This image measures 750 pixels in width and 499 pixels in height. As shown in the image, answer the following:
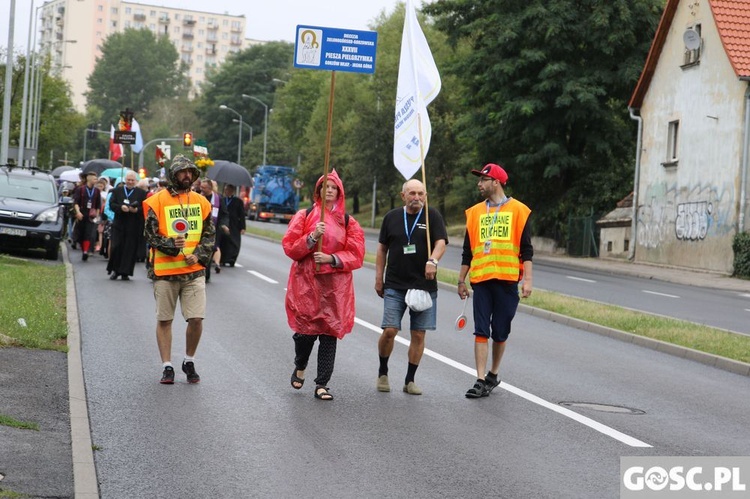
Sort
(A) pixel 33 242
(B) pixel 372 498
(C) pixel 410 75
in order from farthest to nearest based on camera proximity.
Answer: (A) pixel 33 242 < (C) pixel 410 75 < (B) pixel 372 498

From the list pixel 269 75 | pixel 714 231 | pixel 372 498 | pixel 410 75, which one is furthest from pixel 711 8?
pixel 269 75

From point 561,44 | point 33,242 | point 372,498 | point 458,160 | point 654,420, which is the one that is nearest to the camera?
point 372,498

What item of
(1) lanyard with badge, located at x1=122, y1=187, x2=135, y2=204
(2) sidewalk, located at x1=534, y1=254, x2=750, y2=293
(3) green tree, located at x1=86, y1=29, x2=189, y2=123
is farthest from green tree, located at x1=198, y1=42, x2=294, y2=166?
(1) lanyard with badge, located at x1=122, y1=187, x2=135, y2=204

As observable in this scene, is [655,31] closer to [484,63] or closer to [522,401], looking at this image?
[484,63]

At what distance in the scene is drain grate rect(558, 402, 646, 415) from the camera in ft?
32.5

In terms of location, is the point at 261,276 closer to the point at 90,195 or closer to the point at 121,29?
the point at 90,195

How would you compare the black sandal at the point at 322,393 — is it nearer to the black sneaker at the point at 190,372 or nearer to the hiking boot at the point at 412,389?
the hiking boot at the point at 412,389

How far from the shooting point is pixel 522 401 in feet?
33.5

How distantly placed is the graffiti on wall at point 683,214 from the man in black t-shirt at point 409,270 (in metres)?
26.7

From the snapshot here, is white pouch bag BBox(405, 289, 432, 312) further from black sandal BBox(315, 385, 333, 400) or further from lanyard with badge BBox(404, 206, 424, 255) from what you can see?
black sandal BBox(315, 385, 333, 400)

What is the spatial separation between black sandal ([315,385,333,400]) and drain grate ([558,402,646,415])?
1937 millimetres

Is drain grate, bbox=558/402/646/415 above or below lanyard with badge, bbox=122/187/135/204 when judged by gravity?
below

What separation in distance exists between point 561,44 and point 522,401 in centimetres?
3531

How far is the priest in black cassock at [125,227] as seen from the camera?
832 inches
